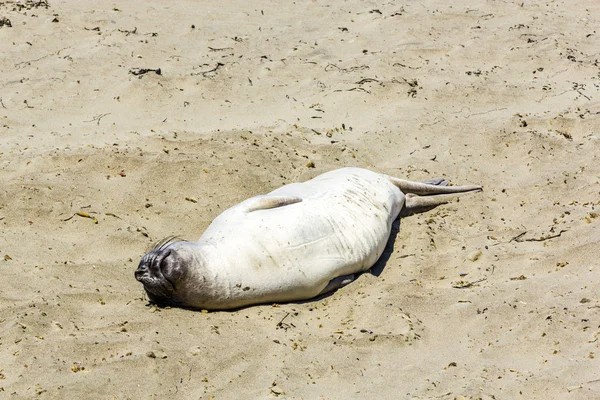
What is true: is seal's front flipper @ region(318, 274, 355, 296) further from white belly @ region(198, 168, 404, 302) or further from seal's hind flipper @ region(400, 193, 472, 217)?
seal's hind flipper @ region(400, 193, 472, 217)

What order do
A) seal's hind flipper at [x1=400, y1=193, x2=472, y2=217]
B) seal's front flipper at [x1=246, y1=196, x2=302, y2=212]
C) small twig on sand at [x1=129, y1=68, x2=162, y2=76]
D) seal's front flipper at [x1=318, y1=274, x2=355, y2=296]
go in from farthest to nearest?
small twig on sand at [x1=129, y1=68, x2=162, y2=76], seal's hind flipper at [x1=400, y1=193, x2=472, y2=217], seal's front flipper at [x1=246, y1=196, x2=302, y2=212], seal's front flipper at [x1=318, y1=274, x2=355, y2=296]

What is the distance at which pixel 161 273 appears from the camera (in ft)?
16.2

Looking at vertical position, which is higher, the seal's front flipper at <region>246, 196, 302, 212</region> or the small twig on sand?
the small twig on sand

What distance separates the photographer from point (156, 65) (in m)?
7.78

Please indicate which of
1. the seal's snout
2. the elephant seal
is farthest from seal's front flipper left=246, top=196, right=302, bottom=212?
the seal's snout

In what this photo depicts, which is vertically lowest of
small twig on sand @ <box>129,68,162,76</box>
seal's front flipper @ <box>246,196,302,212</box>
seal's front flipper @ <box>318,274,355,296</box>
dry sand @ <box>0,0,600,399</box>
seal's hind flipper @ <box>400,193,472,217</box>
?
seal's hind flipper @ <box>400,193,472,217</box>

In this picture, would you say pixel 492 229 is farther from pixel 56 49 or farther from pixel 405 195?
pixel 56 49

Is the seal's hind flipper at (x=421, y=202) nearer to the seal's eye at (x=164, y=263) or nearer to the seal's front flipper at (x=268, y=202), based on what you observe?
the seal's front flipper at (x=268, y=202)

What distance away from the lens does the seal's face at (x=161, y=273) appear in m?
4.92

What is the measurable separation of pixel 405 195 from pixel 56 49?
3.34m

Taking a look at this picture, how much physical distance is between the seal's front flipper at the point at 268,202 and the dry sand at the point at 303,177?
46 centimetres

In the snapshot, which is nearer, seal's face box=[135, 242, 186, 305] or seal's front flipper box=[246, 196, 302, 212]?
seal's face box=[135, 242, 186, 305]

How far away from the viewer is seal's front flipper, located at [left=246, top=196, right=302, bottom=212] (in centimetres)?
560

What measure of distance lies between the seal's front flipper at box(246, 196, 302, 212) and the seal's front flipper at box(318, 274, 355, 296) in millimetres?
555
